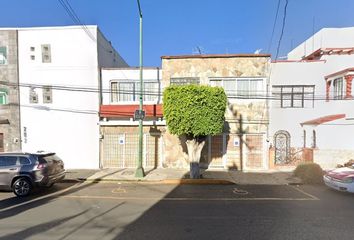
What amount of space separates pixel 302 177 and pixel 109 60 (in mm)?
→ 14323

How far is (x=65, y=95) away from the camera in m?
18.3

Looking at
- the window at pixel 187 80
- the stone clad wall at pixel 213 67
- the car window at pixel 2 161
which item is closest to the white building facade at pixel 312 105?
the stone clad wall at pixel 213 67

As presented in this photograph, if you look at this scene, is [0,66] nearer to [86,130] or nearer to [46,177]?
[86,130]

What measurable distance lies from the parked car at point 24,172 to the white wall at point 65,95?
19.3ft

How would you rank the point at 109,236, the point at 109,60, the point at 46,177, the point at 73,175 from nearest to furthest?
the point at 109,236 → the point at 46,177 → the point at 73,175 → the point at 109,60

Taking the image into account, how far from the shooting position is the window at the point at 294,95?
1897 cm

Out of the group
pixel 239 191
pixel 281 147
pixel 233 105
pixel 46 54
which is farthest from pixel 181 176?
pixel 46 54

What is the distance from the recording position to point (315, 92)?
18906mm

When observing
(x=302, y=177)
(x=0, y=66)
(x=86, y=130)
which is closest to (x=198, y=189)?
(x=302, y=177)

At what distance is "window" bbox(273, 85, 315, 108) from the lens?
18969mm

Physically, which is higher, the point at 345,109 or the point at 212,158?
the point at 345,109

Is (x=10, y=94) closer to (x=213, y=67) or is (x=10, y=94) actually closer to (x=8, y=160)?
(x=8, y=160)

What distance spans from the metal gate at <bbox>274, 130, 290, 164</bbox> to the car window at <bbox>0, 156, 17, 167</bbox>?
14557mm

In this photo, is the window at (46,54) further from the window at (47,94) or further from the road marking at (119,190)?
the road marking at (119,190)
